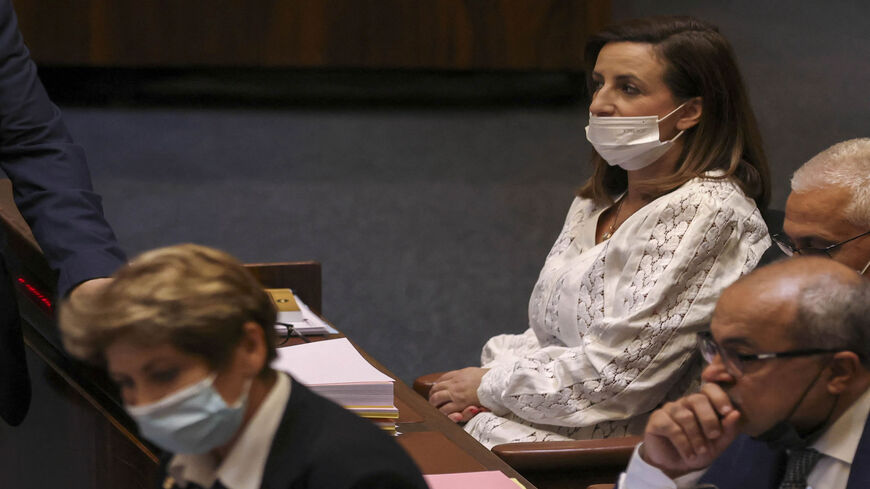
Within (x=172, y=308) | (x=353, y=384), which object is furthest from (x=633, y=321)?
(x=172, y=308)

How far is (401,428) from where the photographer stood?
2.03 m

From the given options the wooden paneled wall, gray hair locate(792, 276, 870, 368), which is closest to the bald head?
gray hair locate(792, 276, 870, 368)

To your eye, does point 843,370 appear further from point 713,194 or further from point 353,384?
point 713,194

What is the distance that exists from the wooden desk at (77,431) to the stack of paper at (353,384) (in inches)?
2.5

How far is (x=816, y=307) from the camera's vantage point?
1.39 m

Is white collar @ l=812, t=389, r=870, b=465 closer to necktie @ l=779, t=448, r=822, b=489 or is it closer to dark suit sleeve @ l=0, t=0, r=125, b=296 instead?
necktie @ l=779, t=448, r=822, b=489

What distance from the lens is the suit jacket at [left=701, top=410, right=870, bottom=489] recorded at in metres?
1.41

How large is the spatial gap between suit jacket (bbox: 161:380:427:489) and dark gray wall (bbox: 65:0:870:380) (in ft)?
11.7

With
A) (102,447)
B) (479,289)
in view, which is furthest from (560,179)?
(102,447)

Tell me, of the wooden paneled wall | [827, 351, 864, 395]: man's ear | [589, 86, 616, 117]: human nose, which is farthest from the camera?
the wooden paneled wall

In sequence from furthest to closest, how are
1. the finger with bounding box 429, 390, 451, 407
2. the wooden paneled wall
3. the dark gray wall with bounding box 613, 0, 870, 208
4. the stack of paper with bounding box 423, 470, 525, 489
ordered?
the dark gray wall with bounding box 613, 0, 870, 208 → the wooden paneled wall → the finger with bounding box 429, 390, 451, 407 → the stack of paper with bounding box 423, 470, 525, 489

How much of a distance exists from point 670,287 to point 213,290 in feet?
4.96

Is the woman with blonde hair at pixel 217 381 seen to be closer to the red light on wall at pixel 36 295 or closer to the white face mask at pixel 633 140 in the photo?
the red light on wall at pixel 36 295

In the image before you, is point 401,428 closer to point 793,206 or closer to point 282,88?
point 793,206
